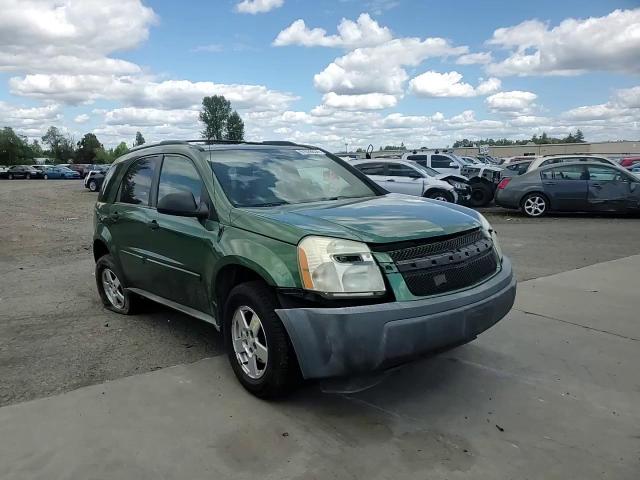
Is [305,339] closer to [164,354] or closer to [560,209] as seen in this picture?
[164,354]

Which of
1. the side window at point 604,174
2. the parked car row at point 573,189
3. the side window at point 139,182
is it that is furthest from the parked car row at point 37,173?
the side window at point 139,182

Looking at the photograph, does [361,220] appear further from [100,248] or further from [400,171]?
[400,171]

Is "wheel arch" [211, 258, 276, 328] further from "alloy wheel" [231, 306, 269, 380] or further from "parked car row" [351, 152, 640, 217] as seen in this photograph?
"parked car row" [351, 152, 640, 217]

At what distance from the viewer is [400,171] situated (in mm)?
15664

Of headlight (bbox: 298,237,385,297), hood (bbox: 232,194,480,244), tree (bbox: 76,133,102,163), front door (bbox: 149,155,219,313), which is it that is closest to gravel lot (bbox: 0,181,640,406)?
front door (bbox: 149,155,219,313)

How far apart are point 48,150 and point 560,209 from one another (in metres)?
134

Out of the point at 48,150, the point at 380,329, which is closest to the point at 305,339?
the point at 380,329

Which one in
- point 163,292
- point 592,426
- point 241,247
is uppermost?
point 241,247

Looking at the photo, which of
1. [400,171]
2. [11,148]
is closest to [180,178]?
[400,171]

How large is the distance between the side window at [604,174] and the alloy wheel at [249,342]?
12.7m

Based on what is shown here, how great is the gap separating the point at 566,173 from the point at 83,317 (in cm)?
Answer: 1248

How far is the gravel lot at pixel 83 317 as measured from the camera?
4.23 meters

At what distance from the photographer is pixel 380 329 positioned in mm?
3049

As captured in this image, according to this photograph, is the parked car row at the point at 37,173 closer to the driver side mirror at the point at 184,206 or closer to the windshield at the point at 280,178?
the windshield at the point at 280,178
